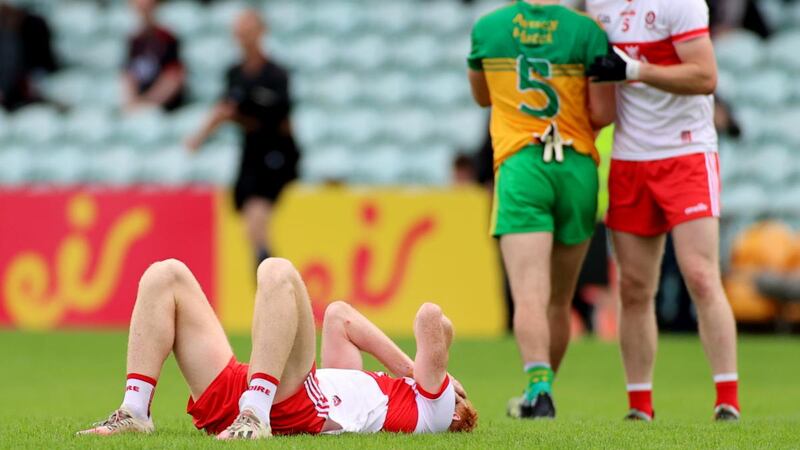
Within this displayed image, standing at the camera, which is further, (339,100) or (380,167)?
(339,100)

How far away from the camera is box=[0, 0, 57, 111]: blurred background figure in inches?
692

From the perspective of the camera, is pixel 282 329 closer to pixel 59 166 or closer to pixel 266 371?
pixel 266 371

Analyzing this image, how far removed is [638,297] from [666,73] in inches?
42.3

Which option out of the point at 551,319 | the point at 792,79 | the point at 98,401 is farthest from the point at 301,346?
the point at 792,79

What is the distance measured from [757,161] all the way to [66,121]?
753 cm

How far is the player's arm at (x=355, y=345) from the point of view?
596 cm

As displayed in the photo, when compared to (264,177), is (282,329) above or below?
above

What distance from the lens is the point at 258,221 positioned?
12750 mm

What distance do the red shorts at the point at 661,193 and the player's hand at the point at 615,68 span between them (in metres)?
0.46

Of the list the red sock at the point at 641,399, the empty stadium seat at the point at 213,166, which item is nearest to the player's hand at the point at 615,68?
the red sock at the point at 641,399

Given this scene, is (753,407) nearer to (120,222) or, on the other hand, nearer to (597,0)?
(597,0)

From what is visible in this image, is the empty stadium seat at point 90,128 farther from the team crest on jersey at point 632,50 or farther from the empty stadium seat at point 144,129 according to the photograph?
the team crest on jersey at point 632,50

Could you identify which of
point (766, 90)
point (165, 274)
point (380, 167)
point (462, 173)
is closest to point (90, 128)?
point (380, 167)

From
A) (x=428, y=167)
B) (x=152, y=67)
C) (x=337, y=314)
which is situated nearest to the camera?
(x=337, y=314)
